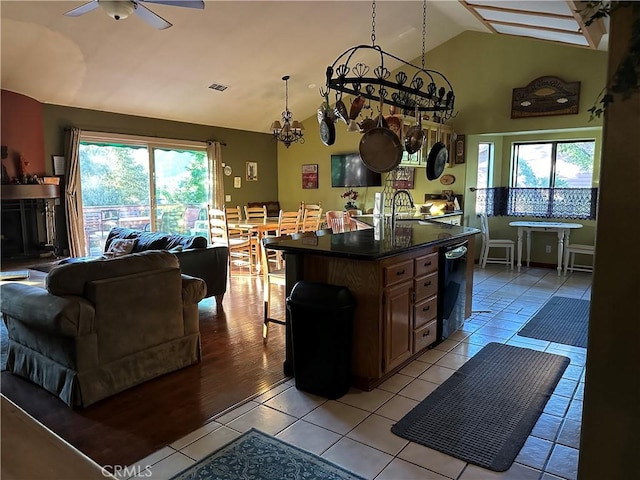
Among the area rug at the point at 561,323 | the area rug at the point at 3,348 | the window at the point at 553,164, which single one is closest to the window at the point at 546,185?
the window at the point at 553,164

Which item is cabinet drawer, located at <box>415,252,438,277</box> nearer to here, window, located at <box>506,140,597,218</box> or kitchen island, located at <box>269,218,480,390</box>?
Result: kitchen island, located at <box>269,218,480,390</box>

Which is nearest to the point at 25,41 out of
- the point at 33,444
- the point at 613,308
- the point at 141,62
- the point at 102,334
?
the point at 141,62

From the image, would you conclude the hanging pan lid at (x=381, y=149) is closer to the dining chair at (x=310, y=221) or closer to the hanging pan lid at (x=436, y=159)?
the hanging pan lid at (x=436, y=159)

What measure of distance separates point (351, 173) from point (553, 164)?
11.0 ft

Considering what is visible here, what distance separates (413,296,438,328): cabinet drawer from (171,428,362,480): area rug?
1.38 meters

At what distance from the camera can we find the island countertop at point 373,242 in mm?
2812

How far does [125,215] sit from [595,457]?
22.3ft

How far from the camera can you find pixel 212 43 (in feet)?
18.4

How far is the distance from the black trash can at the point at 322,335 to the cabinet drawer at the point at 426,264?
0.68 m

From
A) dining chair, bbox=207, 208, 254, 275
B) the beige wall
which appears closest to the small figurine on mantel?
dining chair, bbox=207, 208, 254, 275

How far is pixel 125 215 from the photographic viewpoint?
6926mm

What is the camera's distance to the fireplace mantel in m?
5.13

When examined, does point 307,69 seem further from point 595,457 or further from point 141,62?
point 595,457

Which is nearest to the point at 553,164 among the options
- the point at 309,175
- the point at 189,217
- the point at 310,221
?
the point at 310,221
